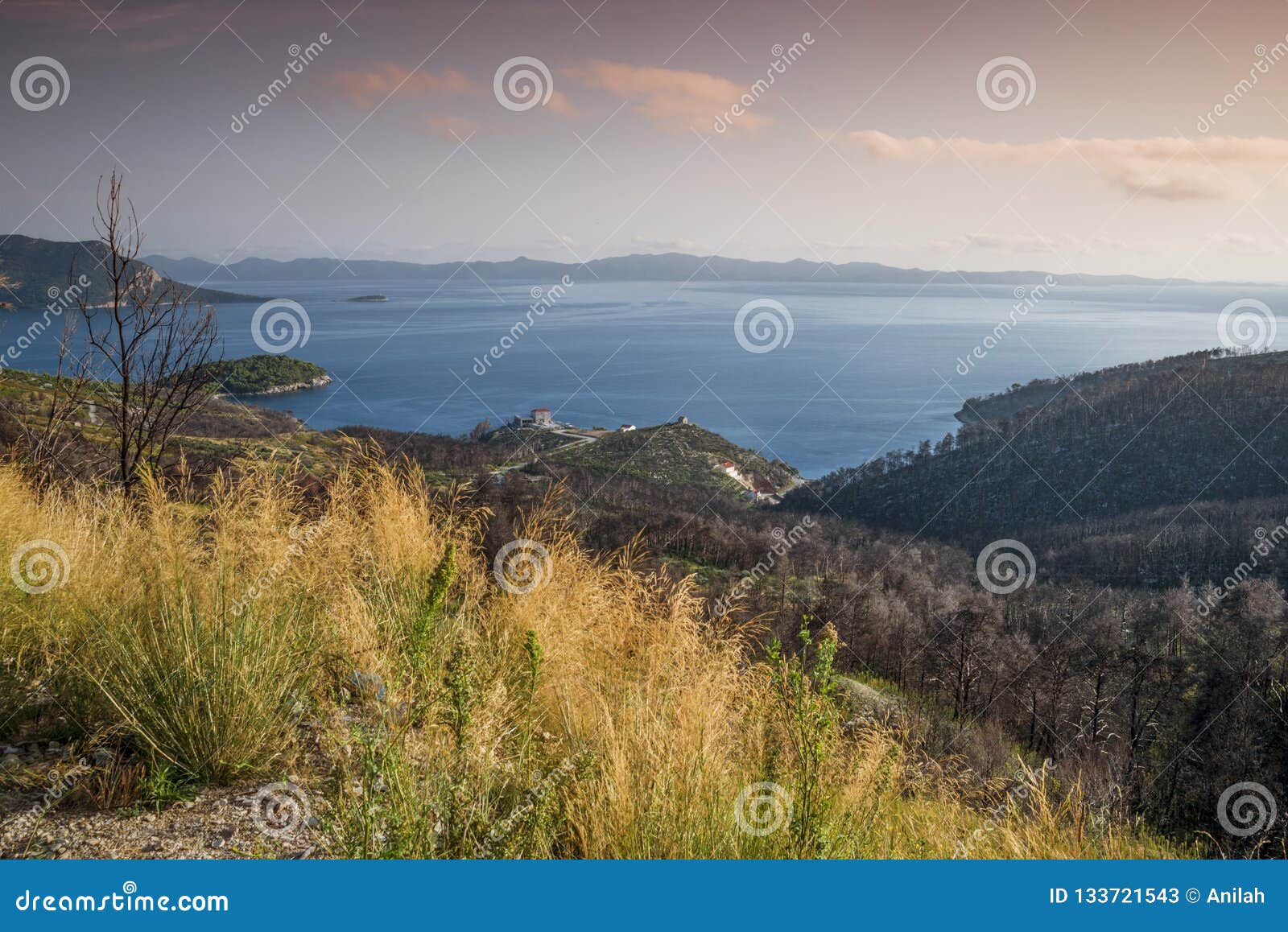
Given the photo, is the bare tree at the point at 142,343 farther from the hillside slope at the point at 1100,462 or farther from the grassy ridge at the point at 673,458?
the hillside slope at the point at 1100,462

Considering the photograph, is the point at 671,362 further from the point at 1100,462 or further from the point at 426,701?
the point at 426,701

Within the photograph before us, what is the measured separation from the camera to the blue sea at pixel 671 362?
3041 inches

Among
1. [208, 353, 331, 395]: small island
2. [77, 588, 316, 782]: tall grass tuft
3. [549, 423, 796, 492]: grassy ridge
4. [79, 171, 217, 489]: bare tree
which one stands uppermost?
[208, 353, 331, 395]: small island

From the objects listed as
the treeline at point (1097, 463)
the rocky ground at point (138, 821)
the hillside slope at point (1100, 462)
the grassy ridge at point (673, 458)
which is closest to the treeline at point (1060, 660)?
the rocky ground at point (138, 821)

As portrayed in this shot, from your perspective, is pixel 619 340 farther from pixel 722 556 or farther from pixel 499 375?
pixel 722 556

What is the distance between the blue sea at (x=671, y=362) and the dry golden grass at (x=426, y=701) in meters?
42.1

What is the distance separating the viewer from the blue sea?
77250 millimetres

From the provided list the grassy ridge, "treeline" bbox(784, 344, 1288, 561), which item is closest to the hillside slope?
"treeline" bbox(784, 344, 1288, 561)

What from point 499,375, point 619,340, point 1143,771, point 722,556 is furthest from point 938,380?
point 1143,771

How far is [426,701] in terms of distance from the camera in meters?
2.60

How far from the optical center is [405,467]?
5820mm

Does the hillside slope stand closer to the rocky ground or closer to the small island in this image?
the small island

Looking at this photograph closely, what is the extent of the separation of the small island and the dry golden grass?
62.8 meters

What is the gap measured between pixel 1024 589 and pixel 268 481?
4689 centimetres
